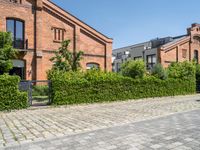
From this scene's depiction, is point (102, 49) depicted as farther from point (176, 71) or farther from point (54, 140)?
point (54, 140)

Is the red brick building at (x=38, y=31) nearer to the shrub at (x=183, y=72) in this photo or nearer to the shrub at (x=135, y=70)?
the shrub at (x=135, y=70)

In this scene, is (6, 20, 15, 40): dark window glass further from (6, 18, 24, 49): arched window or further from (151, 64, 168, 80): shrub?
(151, 64, 168, 80): shrub

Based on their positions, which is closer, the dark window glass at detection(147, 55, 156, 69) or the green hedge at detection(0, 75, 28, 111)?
the green hedge at detection(0, 75, 28, 111)

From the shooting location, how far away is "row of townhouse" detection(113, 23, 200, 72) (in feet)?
118

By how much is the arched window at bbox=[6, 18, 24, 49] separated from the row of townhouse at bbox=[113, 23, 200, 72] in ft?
62.9

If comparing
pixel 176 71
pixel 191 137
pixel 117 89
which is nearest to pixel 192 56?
pixel 176 71

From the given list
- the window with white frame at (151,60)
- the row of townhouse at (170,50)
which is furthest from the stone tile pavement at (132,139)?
the window with white frame at (151,60)

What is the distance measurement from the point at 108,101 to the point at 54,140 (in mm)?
11067

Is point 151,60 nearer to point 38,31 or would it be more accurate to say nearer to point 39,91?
point 38,31

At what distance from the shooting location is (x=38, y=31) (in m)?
24.9

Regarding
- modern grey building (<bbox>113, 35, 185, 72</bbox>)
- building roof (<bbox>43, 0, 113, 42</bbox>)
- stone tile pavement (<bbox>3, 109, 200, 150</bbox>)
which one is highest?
building roof (<bbox>43, 0, 113, 42</bbox>)

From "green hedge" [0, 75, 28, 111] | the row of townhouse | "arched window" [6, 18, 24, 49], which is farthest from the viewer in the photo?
the row of townhouse

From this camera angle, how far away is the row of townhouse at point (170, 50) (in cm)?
3584

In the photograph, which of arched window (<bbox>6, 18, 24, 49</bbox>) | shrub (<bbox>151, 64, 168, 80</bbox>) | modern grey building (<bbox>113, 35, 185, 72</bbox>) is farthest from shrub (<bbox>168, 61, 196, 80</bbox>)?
arched window (<bbox>6, 18, 24, 49</bbox>)
